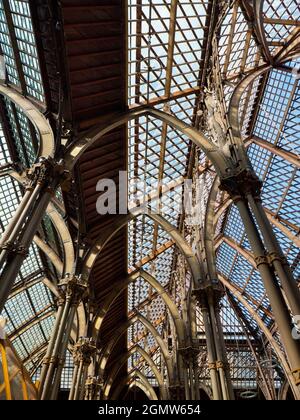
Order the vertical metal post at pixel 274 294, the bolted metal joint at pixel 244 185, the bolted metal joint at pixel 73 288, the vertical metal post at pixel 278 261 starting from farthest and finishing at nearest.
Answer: the bolted metal joint at pixel 73 288
the bolted metal joint at pixel 244 185
the vertical metal post at pixel 278 261
the vertical metal post at pixel 274 294

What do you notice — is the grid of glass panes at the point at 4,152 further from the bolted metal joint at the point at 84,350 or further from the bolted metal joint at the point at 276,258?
the bolted metal joint at the point at 276,258

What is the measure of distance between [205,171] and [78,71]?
10.1m

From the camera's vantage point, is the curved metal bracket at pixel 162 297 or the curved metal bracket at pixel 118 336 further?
the curved metal bracket at pixel 118 336

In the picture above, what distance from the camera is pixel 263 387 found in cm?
3188

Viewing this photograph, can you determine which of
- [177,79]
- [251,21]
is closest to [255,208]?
[177,79]

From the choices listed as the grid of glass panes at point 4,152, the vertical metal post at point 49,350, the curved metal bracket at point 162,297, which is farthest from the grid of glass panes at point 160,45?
the curved metal bracket at point 162,297

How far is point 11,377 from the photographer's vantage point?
20.4 ft

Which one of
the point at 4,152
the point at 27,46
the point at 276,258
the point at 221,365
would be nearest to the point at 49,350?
the point at 221,365

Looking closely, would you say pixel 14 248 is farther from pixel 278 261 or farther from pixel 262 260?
pixel 278 261

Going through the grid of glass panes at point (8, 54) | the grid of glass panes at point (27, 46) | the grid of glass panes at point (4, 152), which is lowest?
the grid of glass panes at point (27, 46)

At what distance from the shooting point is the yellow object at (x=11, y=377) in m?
5.69

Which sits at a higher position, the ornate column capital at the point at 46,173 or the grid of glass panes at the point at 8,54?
the grid of glass panes at the point at 8,54

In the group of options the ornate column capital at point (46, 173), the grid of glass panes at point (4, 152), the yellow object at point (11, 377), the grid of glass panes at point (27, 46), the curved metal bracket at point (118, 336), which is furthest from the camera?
the curved metal bracket at point (118, 336)

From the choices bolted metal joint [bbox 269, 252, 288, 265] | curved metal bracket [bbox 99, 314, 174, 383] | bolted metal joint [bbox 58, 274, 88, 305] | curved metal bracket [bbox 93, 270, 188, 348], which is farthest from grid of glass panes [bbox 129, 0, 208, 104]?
curved metal bracket [bbox 99, 314, 174, 383]
